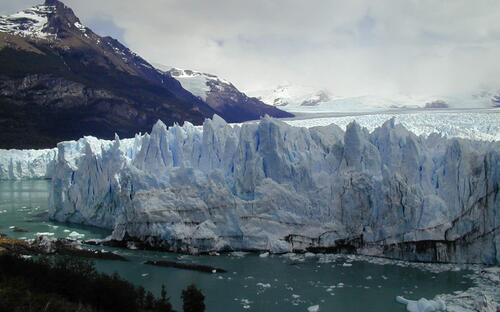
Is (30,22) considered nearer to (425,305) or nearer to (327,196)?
(327,196)

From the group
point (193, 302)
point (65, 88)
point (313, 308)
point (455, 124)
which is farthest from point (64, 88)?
point (193, 302)

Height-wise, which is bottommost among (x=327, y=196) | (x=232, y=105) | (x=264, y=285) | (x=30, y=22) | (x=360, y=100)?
(x=264, y=285)

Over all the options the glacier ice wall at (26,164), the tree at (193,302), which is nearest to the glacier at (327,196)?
the tree at (193,302)

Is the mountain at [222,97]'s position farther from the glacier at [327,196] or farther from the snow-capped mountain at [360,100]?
the glacier at [327,196]

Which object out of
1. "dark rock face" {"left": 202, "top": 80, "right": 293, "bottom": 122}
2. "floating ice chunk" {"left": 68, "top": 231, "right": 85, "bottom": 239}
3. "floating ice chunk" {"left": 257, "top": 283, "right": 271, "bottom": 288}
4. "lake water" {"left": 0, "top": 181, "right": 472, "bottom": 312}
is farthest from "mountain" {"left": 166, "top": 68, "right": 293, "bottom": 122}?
"floating ice chunk" {"left": 257, "top": 283, "right": 271, "bottom": 288}

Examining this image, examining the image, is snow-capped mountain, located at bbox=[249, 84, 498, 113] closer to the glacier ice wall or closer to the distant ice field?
the distant ice field

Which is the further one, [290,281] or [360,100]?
[360,100]

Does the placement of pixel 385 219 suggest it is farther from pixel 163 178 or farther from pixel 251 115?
pixel 251 115
